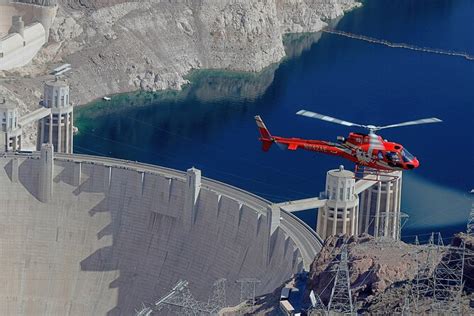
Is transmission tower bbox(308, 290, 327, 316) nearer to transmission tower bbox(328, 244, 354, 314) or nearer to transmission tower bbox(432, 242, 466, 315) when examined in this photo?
transmission tower bbox(328, 244, 354, 314)

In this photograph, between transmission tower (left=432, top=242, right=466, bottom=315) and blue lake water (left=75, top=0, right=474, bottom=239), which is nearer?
transmission tower (left=432, top=242, right=466, bottom=315)

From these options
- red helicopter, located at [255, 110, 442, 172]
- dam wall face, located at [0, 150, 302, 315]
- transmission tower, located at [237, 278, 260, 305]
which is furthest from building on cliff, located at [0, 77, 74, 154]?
red helicopter, located at [255, 110, 442, 172]

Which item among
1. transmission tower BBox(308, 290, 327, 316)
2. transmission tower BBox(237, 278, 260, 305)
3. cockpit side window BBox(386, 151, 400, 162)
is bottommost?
transmission tower BBox(237, 278, 260, 305)

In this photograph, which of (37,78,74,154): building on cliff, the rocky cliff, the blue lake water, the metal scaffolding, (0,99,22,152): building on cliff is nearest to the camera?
the metal scaffolding

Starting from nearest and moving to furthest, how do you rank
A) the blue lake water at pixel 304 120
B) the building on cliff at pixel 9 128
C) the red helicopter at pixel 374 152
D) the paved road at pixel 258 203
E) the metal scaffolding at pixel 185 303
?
1. the red helicopter at pixel 374 152
2. the metal scaffolding at pixel 185 303
3. the paved road at pixel 258 203
4. the building on cliff at pixel 9 128
5. the blue lake water at pixel 304 120

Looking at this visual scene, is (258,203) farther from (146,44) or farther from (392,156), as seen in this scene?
(146,44)

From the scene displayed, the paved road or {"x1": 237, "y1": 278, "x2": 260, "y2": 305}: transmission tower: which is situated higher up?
the paved road

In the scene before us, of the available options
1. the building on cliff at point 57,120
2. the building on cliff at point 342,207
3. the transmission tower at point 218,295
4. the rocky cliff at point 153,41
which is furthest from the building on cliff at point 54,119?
the rocky cliff at point 153,41

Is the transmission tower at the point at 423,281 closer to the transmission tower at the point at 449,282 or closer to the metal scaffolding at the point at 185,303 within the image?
the transmission tower at the point at 449,282
